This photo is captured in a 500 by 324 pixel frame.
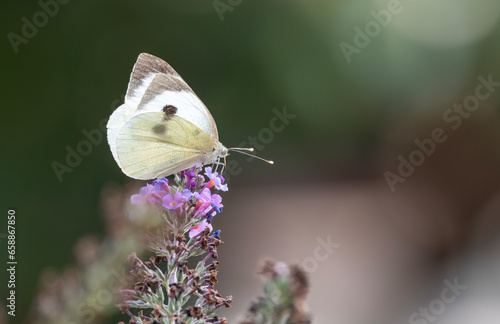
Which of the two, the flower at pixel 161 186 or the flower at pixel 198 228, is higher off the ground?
the flower at pixel 161 186

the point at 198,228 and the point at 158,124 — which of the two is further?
the point at 158,124

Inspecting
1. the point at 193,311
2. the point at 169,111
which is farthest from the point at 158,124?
the point at 193,311

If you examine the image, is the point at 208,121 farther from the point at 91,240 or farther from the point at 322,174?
the point at 322,174

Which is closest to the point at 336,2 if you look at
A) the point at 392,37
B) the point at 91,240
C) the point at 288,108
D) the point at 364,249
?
the point at 392,37

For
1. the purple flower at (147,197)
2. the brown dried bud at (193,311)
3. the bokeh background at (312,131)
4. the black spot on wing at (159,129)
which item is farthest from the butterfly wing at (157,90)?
the bokeh background at (312,131)

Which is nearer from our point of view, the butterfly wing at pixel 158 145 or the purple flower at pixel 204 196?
the purple flower at pixel 204 196

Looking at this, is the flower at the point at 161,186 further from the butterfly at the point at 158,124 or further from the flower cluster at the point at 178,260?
the butterfly at the point at 158,124

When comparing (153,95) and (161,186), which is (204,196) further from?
(153,95)
